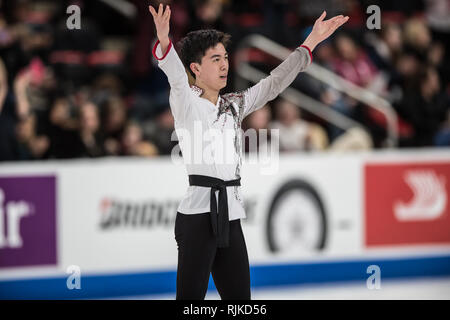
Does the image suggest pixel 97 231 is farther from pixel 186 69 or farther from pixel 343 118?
pixel 186 69

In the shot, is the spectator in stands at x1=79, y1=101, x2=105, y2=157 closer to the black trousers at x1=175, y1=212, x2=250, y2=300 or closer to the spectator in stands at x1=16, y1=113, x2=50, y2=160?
the spectator in stands at x1=16, y1=113, x2=50, y2=160

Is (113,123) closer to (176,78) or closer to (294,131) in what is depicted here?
(294,131)

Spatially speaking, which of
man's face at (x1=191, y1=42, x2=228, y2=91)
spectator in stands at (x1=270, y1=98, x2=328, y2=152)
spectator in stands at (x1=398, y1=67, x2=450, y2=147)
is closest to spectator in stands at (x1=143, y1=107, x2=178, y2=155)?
spectator in stands at (x1=270, y1=98, x2=328, y2=152)

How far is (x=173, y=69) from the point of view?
9.18 ft

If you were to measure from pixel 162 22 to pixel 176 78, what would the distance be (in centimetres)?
20

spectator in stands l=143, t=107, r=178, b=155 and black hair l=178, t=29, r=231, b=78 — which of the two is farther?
spectator in stands l=143, t=107, r=178, b=155

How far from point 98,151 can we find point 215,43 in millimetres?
4213

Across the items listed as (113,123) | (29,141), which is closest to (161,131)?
(113,123)

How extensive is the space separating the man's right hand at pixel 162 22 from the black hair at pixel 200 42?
0.61ft

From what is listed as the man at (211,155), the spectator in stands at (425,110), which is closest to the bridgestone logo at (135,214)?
the spectator in stands at (425,110)

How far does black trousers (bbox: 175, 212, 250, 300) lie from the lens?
2.93 m

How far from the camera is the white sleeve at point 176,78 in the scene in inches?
110

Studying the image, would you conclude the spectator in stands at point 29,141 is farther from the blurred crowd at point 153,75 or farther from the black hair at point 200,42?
the black hair at point 200,42

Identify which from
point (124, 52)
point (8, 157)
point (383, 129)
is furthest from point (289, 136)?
point (8, 157)
